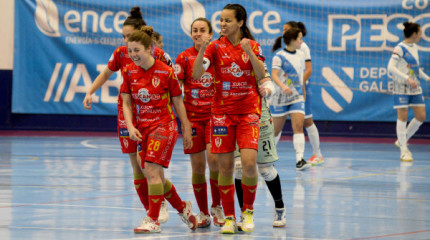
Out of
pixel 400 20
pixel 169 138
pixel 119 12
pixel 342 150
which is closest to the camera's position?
pixel 169 138

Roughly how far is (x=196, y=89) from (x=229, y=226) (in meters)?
1.29

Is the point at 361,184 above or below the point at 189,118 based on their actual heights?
below

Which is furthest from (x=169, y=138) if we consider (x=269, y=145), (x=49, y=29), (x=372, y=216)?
(x=49, y=29)

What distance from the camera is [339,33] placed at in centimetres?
1680

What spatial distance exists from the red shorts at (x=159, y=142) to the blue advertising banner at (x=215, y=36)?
1108 centimetres

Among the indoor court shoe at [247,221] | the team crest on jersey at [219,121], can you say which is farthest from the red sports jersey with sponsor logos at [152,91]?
the indoor court shoe at [247,221]

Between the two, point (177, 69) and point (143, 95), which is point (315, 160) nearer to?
point (177, 69)

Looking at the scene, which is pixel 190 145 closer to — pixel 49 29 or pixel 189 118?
pixel 189 118

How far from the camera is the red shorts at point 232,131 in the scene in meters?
6.04

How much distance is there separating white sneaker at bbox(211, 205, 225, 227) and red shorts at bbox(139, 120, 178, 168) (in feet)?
2.48

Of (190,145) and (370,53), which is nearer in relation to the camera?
(190,145)

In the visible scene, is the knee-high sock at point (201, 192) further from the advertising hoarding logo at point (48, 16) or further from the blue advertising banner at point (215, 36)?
the advertising hoarding logo at point (48, 16)

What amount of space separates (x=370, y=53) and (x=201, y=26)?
35.8ft

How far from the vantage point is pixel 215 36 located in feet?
57.0
